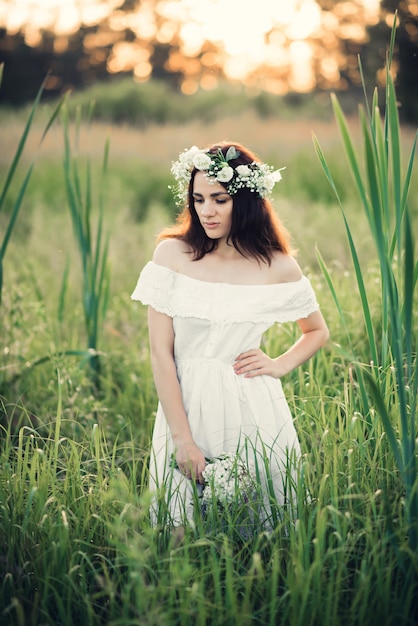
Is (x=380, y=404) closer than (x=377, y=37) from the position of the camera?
Yes

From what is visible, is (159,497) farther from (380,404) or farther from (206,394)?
(380,404)

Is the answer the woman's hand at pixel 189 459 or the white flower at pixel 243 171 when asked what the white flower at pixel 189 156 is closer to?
the white flower at pixel 243 171

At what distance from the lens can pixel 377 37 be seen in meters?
13.2

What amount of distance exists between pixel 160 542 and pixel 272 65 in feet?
61.9

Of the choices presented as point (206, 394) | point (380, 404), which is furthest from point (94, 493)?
point (380, 404)

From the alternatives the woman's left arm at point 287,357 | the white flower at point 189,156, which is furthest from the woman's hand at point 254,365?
the white flower at point 189,156

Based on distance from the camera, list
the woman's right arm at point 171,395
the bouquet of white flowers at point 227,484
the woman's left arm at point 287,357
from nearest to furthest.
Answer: the bouquet of white flowers at point 227,484, the woman's right arm at point 171,395, the woman's left arm at point 287,357

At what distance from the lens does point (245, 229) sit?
2109mm

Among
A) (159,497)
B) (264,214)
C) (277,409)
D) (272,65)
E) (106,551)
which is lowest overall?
(106,551)

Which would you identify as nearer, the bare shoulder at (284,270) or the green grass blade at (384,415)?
the green grass blade at (384,415)

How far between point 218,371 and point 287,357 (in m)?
0.24

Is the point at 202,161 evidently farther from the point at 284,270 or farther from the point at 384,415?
the point at 384,415

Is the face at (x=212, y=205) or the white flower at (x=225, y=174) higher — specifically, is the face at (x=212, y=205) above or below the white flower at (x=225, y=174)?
below

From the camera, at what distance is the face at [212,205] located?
2.02 meters
